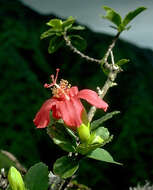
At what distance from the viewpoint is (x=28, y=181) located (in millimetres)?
534

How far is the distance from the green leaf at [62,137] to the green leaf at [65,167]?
0.02m

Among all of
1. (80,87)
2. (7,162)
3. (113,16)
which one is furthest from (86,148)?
(80,87)

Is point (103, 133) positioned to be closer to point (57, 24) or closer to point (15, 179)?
point (15, 179)

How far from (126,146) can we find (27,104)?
0.48m

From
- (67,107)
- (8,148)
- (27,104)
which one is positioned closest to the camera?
(67,107)

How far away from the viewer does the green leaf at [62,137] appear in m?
0.50

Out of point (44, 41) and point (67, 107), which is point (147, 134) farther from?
point (67, 107)

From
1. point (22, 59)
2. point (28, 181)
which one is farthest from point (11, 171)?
point (22, 59)

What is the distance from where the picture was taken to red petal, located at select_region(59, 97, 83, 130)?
481 mm

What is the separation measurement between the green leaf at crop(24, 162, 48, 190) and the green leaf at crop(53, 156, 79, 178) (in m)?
0.03

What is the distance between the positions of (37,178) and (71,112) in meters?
0.10

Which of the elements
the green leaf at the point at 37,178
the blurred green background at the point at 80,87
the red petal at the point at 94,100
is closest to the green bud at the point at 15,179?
the green leaf at the point at 37,178

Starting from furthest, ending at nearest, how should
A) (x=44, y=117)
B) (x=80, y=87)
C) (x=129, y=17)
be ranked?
(x=80, y=87) → (x=129, y=17) → (x=44, y=117)

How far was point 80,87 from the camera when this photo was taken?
1990 millimetres
